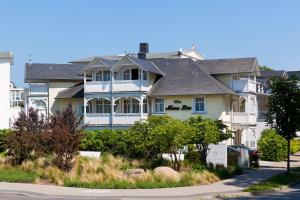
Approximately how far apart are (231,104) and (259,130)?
1101 cm

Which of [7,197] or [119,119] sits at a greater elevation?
[119,119]

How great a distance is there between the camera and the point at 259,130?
5512 centimetres

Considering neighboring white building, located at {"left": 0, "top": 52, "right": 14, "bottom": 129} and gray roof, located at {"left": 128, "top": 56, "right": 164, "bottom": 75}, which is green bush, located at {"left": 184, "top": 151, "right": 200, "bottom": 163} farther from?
neighboring white building, located at {"left": 0, "top": 52, "right": 14, "bottom": 129}

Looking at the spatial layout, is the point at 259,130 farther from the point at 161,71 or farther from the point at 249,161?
the point at 249,161

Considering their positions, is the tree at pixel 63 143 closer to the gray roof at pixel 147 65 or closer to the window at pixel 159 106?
the gray roof at pixel 147 65

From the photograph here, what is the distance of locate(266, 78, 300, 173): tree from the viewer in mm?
28281

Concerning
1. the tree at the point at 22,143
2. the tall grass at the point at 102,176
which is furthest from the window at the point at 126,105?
the tall grass at the point at 102,176

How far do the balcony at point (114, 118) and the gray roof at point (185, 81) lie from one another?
2.46m

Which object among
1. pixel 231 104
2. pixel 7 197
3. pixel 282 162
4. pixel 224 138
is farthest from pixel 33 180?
pixel 231 104

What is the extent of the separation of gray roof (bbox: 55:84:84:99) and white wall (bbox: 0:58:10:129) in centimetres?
477

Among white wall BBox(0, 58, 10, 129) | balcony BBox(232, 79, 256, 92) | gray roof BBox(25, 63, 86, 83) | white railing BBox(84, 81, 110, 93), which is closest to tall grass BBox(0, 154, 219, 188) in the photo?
white railing BBox(84, 81, 110, 93)

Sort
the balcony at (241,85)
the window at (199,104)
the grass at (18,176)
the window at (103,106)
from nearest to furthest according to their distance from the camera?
the grass at (18,176) → the window at (199,104) → the balcony at (241,85) → the window at (103,106)

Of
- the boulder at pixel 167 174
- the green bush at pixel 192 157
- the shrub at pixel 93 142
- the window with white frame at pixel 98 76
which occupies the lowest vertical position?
the boulder at pixel 167 174

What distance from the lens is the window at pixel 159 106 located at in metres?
45.9
